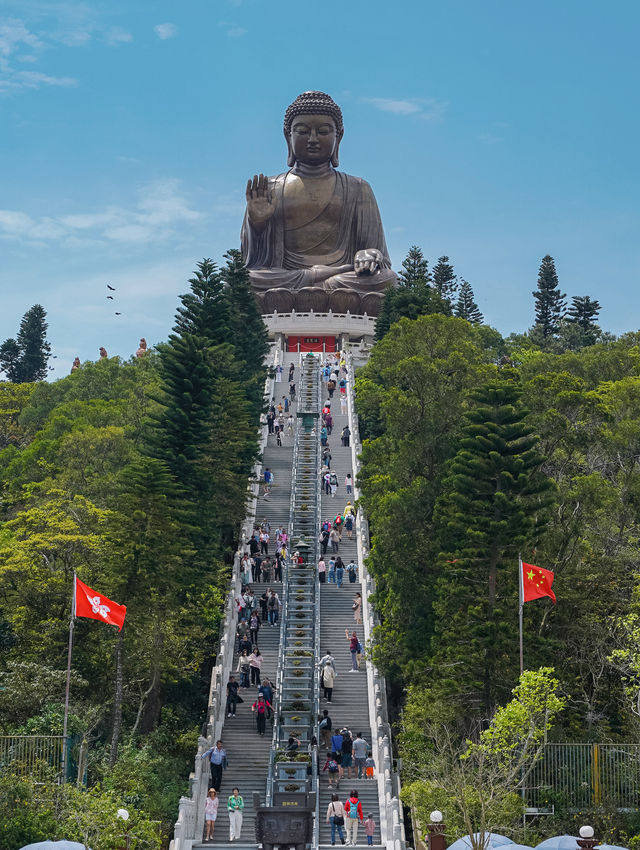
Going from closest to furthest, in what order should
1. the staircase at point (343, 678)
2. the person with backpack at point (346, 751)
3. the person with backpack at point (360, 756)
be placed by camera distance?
1. the staircase at point (343, 678)
2. the person with backpack at point (360, 756)
3. the person with backpack at point (346, 751)

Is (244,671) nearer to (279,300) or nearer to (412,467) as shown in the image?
(412,467)

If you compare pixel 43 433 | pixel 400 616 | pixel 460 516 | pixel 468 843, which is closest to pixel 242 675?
pixel 400 616

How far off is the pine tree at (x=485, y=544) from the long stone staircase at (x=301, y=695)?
1.78 m

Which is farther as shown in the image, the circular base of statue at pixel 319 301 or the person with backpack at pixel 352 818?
the circular base of statue at pixel 319 301

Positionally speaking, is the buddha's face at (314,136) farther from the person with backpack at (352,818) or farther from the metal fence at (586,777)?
the person with backpack at (352,818)

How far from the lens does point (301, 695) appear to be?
24.6 metres

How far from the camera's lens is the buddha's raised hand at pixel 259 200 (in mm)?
55500

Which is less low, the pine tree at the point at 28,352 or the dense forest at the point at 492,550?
the pine tree at the point at 28,352

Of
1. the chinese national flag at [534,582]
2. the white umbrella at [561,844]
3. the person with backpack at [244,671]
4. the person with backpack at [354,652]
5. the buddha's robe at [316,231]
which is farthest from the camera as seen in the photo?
the buddha's robe at [316,231]

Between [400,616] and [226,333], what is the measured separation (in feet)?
41.2

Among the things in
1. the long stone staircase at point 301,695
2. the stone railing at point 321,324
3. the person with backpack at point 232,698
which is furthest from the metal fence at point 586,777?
the stone railing at point 321,324

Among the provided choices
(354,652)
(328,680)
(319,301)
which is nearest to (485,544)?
(354,652)

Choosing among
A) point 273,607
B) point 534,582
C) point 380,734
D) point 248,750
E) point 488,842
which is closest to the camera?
point 488,842

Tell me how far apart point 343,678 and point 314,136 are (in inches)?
1428
